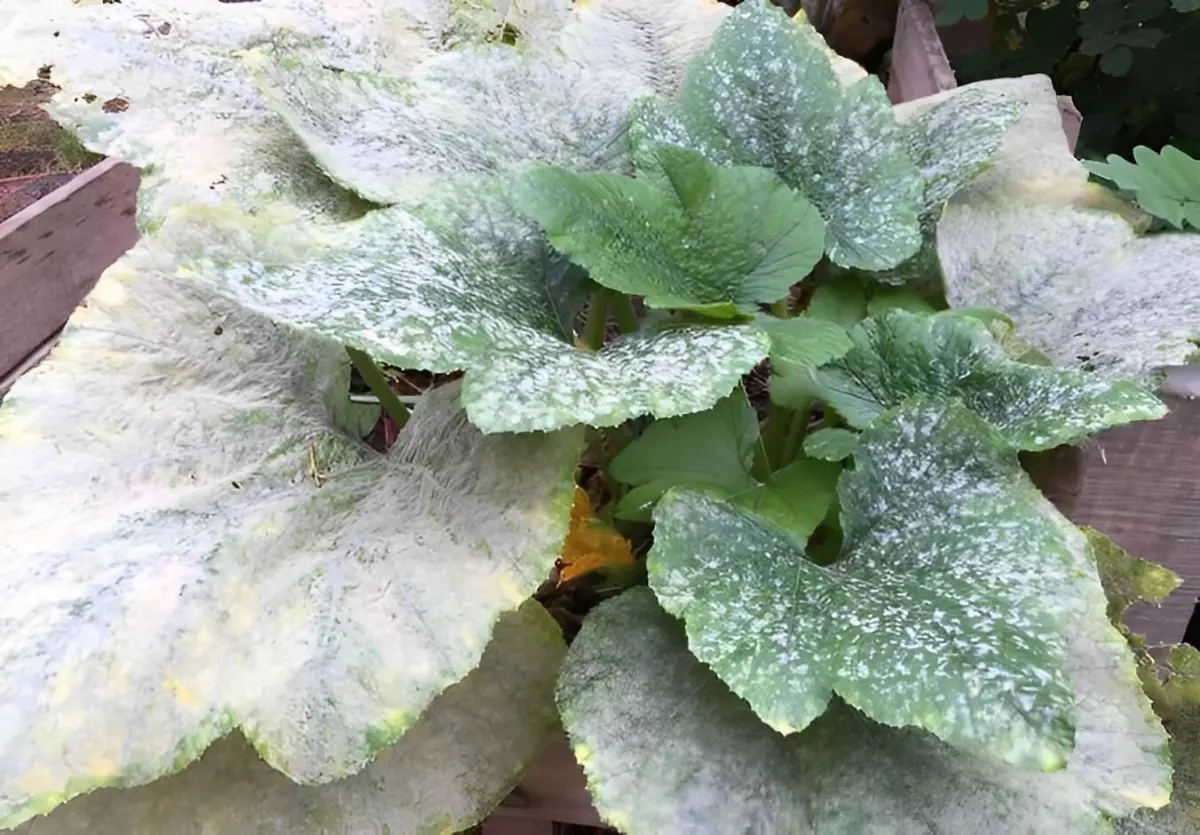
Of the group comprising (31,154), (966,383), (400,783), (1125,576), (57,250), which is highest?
(966,383)

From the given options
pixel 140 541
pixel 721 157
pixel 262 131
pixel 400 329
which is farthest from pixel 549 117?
pixel 140 541

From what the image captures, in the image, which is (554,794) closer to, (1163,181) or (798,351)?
(798,351)

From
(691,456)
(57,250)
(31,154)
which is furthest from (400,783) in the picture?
(31,154)

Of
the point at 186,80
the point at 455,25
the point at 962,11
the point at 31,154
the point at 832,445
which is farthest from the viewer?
the point at 31,154

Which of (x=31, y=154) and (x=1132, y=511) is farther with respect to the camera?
(x=31, y=154)

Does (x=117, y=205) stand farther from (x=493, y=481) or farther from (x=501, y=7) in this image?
(x=493, y=481)

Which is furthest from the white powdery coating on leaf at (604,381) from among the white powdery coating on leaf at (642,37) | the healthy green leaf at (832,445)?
the white powdery coating on leaf at (642,37)
